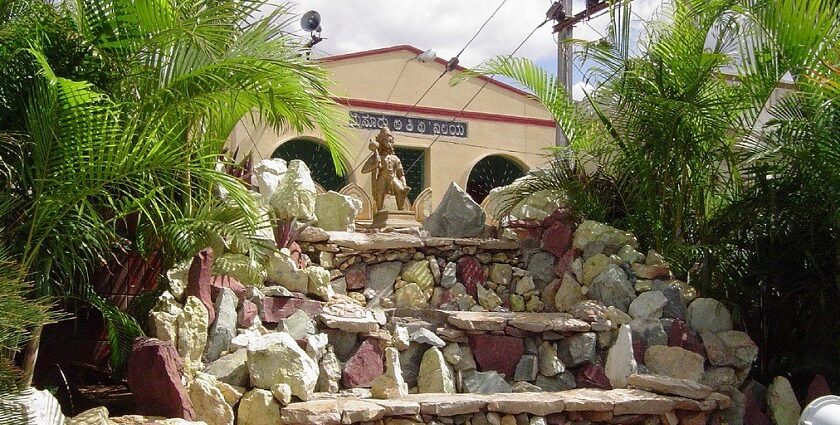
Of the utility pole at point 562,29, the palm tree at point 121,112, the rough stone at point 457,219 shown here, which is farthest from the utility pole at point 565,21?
the palm tree at point 121,112

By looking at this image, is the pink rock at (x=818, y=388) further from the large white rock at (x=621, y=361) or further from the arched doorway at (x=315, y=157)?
the arched doorway at (x=315, y=157)

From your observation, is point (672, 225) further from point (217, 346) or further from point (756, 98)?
point (217, 346)

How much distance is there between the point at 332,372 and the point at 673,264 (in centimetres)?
321

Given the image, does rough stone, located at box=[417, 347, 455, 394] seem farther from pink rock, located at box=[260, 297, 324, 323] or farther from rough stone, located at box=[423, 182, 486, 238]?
rough stone, located at box=[423, 182, 486, 238]

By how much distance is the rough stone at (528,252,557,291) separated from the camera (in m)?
8.27

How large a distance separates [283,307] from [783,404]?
143 inches

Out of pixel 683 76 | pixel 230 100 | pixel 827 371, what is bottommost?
pixel 827 371

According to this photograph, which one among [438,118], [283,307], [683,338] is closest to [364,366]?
[283,307]

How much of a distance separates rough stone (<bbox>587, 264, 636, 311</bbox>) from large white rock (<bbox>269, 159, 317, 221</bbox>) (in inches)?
97.6

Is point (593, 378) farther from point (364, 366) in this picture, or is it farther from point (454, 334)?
point (364, 366)

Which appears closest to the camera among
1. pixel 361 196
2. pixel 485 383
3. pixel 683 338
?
pixel 485 383

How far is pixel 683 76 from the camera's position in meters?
7.30

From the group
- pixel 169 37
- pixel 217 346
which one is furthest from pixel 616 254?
pixel 169 37

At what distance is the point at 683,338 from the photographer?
272 inches
